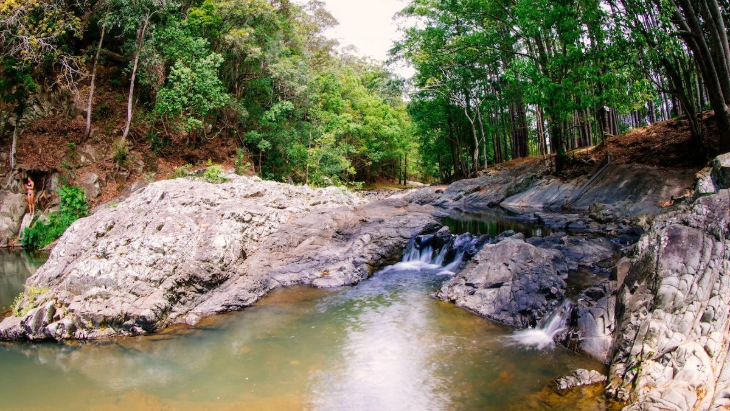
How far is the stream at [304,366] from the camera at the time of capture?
516cm

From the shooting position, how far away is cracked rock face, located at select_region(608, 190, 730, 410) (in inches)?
162

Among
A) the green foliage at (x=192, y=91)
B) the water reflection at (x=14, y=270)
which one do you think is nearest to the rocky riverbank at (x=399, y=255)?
the water reflection at (x=14, y=270)

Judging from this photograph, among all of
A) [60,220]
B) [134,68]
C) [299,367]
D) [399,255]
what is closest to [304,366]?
[299,367]

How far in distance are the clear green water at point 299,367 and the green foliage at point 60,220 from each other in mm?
12356

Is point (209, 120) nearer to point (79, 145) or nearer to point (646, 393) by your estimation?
point (79, 145)

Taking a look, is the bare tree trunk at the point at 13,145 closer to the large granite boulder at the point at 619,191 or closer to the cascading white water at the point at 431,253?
the cascading white water at the point at 431,253

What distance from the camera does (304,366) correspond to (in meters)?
6.05

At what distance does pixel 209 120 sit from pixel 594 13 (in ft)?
63.8

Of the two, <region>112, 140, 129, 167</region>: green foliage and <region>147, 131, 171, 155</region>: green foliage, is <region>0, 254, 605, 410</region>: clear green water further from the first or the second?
<region>147, 131, 171, 155</region>: green foliage

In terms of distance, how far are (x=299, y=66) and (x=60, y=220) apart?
46.0 ft

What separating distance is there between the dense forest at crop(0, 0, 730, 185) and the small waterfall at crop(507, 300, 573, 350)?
353 inches

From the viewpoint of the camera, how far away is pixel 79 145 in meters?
19.0

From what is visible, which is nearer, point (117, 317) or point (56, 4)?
point (117, 317)

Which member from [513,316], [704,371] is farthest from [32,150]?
[704,371]
